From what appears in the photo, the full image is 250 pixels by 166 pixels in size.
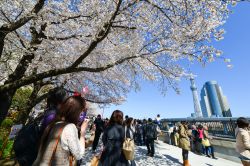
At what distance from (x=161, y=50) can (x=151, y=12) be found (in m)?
1.55

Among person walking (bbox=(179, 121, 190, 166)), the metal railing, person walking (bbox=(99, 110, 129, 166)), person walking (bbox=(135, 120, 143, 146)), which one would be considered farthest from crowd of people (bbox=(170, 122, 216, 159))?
person walking (bbox=(99, 110, 129, 166))

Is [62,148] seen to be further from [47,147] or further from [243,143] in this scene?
[243,143]

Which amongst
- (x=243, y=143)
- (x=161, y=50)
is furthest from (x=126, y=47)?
(x=243, y=143)

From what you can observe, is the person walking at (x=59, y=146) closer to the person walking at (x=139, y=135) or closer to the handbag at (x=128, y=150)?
the handbag at (x=128, y=150)

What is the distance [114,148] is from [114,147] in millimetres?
20

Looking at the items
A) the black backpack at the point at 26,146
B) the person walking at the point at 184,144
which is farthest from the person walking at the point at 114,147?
the person walking at the point at 184,144

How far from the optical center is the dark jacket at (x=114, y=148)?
149 inches

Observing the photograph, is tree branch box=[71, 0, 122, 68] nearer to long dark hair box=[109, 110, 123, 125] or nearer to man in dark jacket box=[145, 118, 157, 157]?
long dark hair box=[109, 110, 123, 125]

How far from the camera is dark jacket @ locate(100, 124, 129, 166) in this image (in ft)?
12.4

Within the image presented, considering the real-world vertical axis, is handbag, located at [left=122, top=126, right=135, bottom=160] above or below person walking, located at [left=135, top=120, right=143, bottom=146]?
below

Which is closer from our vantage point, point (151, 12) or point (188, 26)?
point (188, 26)

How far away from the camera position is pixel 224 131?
30.3 feet

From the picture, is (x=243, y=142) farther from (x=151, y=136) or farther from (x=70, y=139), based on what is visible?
(x=151, y=136)

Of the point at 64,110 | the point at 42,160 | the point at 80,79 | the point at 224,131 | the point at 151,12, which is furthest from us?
the point at 80,79
